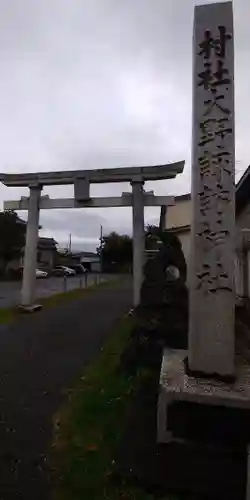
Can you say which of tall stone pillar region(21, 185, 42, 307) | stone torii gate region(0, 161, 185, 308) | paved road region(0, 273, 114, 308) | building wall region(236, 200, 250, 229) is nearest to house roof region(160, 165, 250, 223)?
building wall region(236, 200, 250, 229)

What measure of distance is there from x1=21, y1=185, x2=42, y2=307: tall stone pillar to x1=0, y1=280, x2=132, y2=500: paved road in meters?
0.85

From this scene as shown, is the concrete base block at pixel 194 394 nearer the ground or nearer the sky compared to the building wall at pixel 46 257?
nearer the ground

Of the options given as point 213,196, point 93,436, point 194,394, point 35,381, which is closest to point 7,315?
point 35,381

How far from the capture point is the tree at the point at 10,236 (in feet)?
115

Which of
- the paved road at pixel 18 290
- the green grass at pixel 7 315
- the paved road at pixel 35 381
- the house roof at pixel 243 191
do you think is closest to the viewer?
the paved road at pixel 35 381

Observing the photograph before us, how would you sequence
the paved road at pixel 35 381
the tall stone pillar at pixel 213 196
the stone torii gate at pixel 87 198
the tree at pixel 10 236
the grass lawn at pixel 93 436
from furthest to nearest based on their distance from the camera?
1. the tree at pixel 10 236
2. the stone torii gate at pixel 87 198
3. the tall stone pillar at pixel 213 196
4. the paved road at pixel 35 381
5. the grass lawn at pixel 93 436

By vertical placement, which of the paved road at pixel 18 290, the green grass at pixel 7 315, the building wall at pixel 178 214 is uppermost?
the building wall at pixel 178 214

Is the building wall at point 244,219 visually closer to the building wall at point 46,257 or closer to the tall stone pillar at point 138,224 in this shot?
the tall stone pillar at point 138,224

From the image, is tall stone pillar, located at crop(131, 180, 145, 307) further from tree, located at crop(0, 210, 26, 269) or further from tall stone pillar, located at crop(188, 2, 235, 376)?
tree, located at crop(0, 210, 26, 269)

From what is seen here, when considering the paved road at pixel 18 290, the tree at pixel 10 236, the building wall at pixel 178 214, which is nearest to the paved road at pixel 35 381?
the paved road at pixel 18 290

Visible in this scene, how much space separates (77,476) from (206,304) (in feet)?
6.58

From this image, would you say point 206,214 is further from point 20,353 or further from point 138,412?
point 20,353

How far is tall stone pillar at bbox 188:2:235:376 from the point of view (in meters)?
4.18

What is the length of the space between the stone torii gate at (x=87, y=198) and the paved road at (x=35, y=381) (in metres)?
1.74
